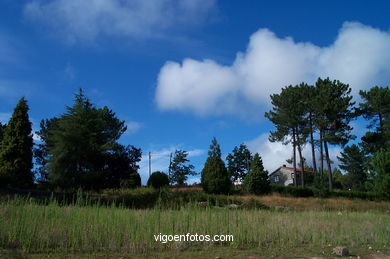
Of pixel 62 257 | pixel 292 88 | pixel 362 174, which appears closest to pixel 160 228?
pixel 62 257

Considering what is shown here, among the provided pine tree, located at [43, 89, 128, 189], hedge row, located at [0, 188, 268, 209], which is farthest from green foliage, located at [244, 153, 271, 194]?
pine tree, located at [43, 89, 128, 189]

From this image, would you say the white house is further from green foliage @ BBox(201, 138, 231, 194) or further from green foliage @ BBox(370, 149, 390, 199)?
green foliage @ BBox(201, 138, 231, 194)

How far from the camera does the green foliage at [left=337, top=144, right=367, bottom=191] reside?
40625 mm

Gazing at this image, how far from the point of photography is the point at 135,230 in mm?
4469

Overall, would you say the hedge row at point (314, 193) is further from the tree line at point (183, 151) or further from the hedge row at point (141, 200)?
the hedge row at point (141, 200)

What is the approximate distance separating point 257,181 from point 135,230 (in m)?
17.8

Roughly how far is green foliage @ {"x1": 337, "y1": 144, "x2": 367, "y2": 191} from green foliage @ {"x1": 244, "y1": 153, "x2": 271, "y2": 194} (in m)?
23.6

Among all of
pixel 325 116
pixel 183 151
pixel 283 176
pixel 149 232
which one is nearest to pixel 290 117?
pixel 325 116

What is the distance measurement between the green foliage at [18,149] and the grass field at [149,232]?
1601cm

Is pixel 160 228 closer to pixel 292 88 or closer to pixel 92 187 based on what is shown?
pixel 92 187

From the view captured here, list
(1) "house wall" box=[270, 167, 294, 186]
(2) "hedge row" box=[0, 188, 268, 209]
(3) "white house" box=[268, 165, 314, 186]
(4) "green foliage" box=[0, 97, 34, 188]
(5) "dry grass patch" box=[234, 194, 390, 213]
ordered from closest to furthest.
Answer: (2) "hedge row" box=[0, 188, 268, 209] → (5) "dry grass patch" box=[234, 194, 390, 213] → (4) "green foliage" box=[0, 97, 34, 188] → (3) "white house" box=[268, 165, 314, 186] → (1) "house wall" box=[270, 167, 294, 186]

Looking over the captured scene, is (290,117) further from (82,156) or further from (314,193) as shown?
(82,156)

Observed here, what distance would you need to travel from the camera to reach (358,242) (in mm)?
5367

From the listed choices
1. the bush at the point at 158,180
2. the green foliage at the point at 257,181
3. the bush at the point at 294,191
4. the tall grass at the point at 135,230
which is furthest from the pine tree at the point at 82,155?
the tall grass at the point at 135,230
